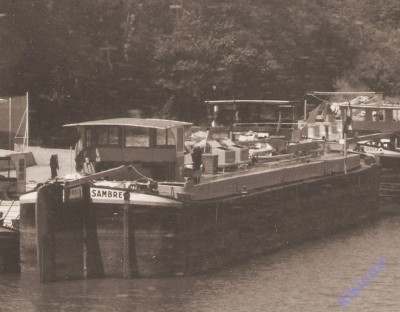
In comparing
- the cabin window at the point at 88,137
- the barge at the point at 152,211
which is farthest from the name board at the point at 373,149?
the cabin window at the point at 88,137

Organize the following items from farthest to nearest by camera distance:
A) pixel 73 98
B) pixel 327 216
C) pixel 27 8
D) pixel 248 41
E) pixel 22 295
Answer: pixel 248 41 → pixel 73 98 → pixel 27 8 → pixel 327 216 → pixel 22 295

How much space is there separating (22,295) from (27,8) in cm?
3222

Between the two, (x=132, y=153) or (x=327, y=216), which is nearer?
(x=132, y=153)

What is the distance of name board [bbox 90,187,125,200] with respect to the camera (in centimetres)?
3575

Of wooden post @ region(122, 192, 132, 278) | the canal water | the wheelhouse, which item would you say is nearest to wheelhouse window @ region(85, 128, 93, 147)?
the wheelhouse

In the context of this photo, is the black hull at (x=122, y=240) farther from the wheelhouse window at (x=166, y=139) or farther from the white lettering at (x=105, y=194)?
the wheelhouse window at (x=166, y=139)

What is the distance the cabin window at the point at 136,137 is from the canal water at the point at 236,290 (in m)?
4.11

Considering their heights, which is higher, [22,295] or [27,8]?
[27,8]

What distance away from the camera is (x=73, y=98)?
6950cm

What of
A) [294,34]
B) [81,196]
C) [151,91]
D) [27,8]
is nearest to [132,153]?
[81,196]

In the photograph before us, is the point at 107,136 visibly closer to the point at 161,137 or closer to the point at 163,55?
the point at 161,137

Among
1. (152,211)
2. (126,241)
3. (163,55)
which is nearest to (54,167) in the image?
(126,241)

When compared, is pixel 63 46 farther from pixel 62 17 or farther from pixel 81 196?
pixel 81 196

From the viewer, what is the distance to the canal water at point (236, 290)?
34.1 metres
